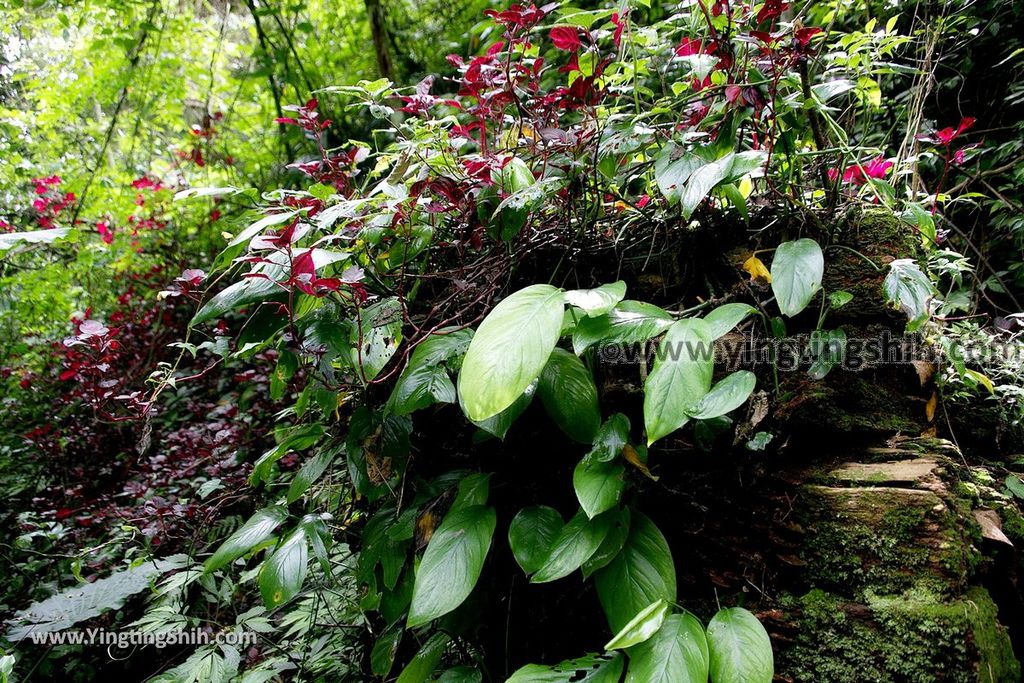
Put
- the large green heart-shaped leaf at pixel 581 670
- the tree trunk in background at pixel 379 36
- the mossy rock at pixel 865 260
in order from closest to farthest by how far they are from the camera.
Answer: the large green heart-shaped leaf at pixel 581 670, the mossy rock at pixel 865 260, the tree trunk in background at pixel 379 36

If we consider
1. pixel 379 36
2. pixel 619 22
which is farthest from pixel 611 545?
pixel 379 36

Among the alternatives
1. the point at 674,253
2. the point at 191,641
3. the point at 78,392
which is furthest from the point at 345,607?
the point at 78,392

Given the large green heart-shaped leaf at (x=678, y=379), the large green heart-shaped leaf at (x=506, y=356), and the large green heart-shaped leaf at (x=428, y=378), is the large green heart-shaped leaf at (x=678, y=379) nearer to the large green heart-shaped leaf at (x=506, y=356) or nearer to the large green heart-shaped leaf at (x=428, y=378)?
the large green heart-shaped leaf at (x=506, y=356)

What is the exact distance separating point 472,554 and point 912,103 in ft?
6.93

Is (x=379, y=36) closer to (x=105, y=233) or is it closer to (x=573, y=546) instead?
(x=105, y=233)

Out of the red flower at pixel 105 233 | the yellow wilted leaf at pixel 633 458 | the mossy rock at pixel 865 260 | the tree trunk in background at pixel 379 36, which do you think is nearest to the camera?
the yellow wilted leaf at pixel 633 458

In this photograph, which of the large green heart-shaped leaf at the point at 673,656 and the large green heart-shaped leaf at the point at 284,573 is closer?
the large green heart-shaped leaf at the point at 673,656

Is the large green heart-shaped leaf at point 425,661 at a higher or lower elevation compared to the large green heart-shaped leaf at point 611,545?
lower

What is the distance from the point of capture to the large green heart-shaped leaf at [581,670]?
0.83 metres

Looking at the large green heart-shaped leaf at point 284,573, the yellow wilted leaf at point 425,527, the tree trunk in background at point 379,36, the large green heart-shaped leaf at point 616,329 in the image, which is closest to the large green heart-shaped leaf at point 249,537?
the large green heart-shaped leaf at point 284,573

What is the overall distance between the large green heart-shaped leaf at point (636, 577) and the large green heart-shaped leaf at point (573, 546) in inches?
2.4

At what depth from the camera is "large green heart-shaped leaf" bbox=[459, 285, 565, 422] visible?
2.56ft

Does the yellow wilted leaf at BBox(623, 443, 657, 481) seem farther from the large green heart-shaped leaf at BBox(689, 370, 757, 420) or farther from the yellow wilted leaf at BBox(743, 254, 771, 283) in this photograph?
the yellow wilted leaf at BBox(743, 254, 771, 283)

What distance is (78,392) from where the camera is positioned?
107 inches
